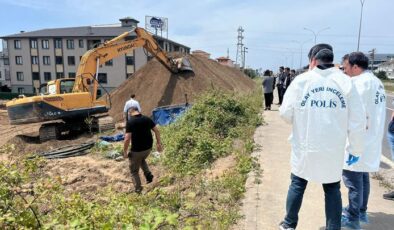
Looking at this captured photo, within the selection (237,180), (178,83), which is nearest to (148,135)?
(237,180)

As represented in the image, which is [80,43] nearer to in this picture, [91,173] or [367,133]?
[91,173]

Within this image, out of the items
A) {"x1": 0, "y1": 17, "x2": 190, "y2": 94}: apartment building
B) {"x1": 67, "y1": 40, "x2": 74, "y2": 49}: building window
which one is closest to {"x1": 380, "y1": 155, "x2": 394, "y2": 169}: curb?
{"x1": 0, "y1": 17, "x2": 190, "y2": 94}: apartment building

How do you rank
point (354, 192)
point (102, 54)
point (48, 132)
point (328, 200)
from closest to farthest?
point (328, 200), point (354, 192), point (48, 132), point (102, 54)

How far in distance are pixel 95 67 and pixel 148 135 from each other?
33.6 ft

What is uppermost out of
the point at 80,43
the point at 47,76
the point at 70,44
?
the point at 80,43

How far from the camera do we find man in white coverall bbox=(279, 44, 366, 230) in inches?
132

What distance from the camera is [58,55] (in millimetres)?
57250

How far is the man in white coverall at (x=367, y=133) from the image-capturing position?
12.8ft

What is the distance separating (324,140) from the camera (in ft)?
11.0

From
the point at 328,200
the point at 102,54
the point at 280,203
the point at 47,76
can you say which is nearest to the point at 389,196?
the point at 280,203

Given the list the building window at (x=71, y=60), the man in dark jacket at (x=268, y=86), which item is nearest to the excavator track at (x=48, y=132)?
the man in dark jacket at (x=268, y=86)

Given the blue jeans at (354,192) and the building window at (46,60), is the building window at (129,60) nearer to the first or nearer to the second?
the building window at (46,60)

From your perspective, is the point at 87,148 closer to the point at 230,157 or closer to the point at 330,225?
the point at 230,157

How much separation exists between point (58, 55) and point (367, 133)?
195 feet
